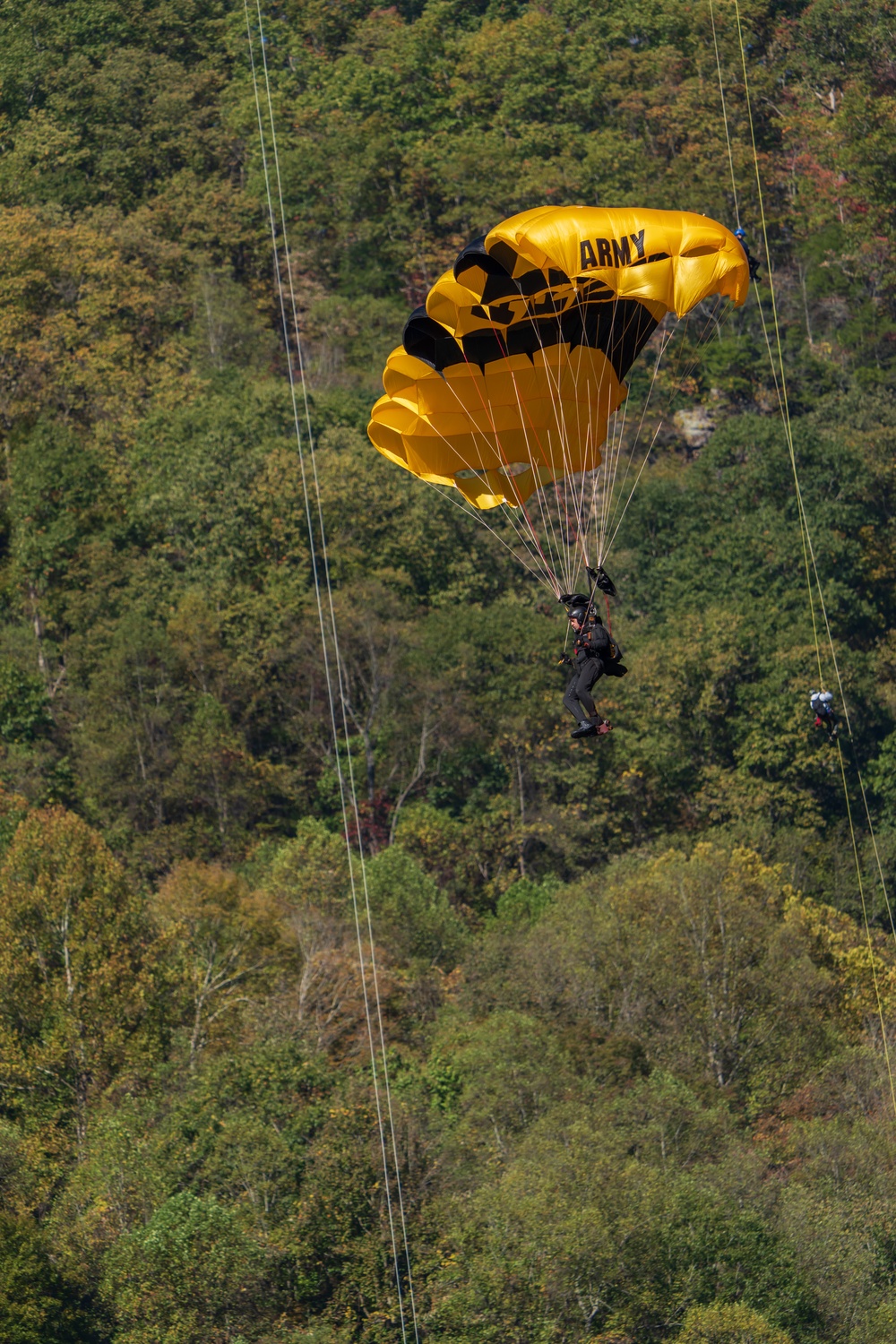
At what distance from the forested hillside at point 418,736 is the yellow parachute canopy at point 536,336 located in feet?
44.3

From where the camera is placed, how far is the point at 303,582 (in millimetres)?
56812

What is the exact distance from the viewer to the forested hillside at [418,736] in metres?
34.2

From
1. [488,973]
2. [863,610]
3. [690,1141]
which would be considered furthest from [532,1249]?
[863,610]

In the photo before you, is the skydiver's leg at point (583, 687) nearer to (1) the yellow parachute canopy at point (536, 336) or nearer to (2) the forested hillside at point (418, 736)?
(1) the yellow parachute canopy at point (536, 336)

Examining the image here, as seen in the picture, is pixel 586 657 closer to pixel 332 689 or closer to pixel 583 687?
pixel 583 687

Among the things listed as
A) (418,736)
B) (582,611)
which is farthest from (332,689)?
(582,611)

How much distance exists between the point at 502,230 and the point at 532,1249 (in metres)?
17.1

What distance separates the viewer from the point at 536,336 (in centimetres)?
2416

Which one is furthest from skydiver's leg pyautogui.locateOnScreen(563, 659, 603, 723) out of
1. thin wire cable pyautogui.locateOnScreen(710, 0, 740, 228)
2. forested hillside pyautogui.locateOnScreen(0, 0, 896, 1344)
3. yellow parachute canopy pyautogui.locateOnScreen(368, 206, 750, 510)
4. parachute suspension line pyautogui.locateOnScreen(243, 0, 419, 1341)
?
thin wire cable pyautogui.locateOnScreen(710, 0, 740, 228)

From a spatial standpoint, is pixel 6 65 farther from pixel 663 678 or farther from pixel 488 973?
pixel 488 973

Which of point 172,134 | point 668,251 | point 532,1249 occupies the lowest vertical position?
point 532,1249

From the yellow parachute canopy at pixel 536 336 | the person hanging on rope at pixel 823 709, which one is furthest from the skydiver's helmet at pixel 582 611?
the person hanging on rope at pixel 823 709

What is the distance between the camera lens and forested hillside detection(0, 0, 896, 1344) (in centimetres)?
3416

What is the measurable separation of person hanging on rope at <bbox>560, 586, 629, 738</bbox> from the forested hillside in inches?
537
